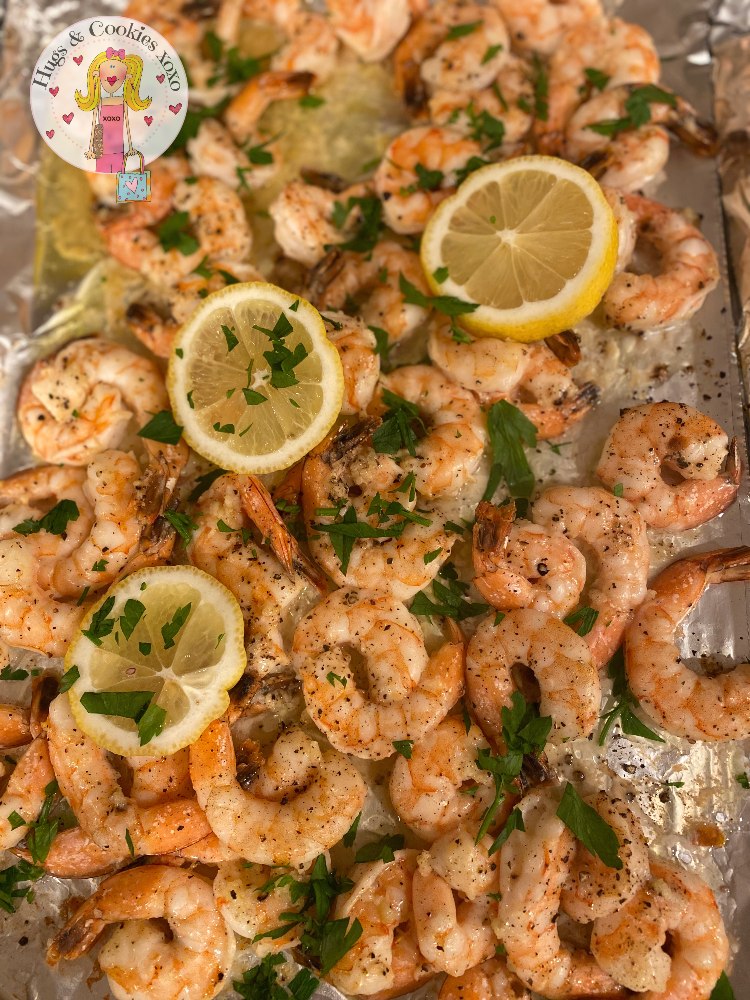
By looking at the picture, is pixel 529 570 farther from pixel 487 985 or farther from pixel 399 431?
pixel 487 985

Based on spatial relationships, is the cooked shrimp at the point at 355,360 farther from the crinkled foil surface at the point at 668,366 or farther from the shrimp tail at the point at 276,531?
the crinkled foil surface at the point at 668,366

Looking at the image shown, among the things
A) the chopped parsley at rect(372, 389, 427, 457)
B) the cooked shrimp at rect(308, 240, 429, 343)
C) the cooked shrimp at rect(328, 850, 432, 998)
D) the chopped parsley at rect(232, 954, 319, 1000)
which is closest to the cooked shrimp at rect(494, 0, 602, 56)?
the cooked shrimp at rect(308, 240, 429, 343)

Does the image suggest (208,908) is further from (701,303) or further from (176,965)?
(701,303)

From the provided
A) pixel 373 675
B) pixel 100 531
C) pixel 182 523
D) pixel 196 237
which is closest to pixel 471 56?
pixel 196 237

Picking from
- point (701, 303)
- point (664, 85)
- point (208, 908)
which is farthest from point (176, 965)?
point (664, 85)

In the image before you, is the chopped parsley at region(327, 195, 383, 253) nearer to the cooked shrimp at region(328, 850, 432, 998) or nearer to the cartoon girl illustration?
the cartoon girl illustration

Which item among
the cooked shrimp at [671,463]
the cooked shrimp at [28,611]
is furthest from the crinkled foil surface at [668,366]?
the cooked shrimp at [28,611]
